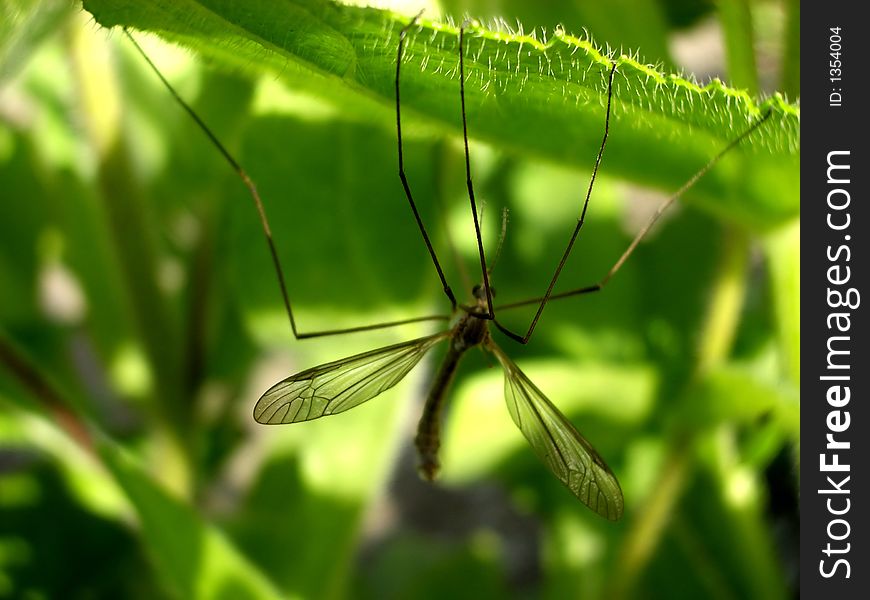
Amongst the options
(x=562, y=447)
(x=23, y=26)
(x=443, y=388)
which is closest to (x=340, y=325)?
(x=443, y=388)

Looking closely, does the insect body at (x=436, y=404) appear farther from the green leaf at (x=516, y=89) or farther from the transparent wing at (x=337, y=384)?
the green leaf at (x=516, y=89)

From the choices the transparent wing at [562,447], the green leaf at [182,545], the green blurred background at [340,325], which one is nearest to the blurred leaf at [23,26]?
the green blurred background at [340,325]

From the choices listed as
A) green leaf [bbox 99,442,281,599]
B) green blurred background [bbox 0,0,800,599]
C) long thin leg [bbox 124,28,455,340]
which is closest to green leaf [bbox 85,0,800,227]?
green blurred background [bbox 0,0,800,599]

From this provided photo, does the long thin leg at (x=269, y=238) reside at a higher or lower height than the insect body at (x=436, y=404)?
higher

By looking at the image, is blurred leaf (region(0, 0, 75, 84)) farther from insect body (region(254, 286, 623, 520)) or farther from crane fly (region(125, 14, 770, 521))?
insect body (region(254, 286, 623, 520))

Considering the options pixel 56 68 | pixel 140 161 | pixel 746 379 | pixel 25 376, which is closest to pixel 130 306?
pixel 25 376

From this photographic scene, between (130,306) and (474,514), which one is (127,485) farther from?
(474,514)
